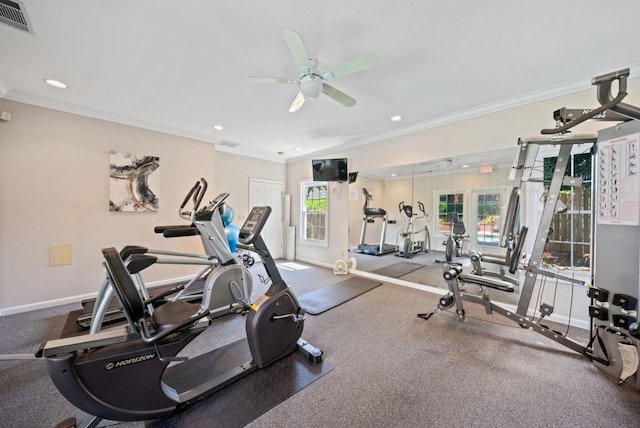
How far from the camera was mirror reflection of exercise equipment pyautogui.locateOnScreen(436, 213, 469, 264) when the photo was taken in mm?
3941

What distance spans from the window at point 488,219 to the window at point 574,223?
67 centimetres

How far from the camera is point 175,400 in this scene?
147cm

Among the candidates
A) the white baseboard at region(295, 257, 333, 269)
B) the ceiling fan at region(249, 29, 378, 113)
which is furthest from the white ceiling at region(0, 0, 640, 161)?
the white baseboard at region(295, 257, 333, 269)

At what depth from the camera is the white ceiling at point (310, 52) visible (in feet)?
5.69

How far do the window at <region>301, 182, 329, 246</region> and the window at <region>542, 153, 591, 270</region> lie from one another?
3821 mm

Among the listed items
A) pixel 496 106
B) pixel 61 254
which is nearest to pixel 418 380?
pixel 496 106

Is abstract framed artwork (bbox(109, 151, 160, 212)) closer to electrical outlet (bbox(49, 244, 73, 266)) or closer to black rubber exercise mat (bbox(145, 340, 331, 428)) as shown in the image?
electrical outlet (bbox(49, 244, 73, 266))

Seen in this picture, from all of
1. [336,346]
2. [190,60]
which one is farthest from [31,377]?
[190,60]

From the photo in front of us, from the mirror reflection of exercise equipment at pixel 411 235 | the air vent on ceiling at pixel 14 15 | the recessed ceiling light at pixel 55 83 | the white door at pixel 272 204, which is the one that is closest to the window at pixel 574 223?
the mirror reflection of exercise equipment at pixel 411 235

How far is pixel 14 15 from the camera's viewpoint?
1.78 metres

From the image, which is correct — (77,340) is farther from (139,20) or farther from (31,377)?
(139,20)

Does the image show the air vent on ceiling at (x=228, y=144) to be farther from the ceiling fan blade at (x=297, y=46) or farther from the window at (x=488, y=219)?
the window at (x=488, y=219)

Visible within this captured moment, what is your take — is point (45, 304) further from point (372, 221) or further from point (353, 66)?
point (372, 221)

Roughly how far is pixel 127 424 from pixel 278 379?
955mm
